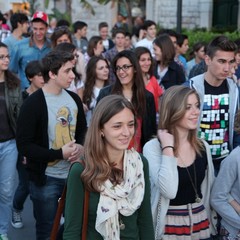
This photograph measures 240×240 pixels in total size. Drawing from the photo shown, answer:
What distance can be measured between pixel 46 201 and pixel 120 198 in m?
1.48

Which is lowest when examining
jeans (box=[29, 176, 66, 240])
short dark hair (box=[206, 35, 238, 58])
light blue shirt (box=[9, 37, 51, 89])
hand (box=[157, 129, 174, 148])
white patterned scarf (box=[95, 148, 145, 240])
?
jeans (box=[29, 176, 66, 240])

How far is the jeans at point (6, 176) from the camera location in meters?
4.82

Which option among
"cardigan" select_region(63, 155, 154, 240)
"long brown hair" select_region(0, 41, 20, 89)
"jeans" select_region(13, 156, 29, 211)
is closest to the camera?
"cardigan" select_region(63, 155, 154, 240)

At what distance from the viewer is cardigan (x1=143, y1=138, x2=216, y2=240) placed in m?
3.24

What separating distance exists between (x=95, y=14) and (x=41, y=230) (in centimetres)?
2334

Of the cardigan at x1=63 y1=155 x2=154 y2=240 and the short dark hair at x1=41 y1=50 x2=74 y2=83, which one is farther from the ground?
the short dark hair at x1=41 y1=50 x2=74 y2=83

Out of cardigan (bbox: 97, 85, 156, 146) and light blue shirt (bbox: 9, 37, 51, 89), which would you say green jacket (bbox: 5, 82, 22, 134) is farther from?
light blue shirt (bbox: 9, 37, 51, 89)

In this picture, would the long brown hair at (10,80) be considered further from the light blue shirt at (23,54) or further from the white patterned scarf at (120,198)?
the white patterned scarf at (120,198)

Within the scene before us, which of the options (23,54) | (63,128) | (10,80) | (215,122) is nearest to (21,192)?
(10,80)

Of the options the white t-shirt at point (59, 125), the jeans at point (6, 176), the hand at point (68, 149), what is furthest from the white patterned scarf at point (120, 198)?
the jeans at point (6, 176)

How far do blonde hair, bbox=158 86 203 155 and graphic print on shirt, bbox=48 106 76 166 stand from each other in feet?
3.20

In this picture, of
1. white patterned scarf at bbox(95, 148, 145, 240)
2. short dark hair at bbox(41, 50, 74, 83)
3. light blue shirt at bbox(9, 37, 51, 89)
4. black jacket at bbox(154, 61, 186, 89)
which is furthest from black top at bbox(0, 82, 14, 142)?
black jacket at bbox(154, 61, 186, 89)

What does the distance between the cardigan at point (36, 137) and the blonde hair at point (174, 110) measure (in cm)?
94

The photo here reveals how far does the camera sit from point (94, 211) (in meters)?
2.80
